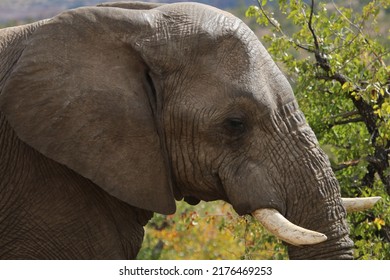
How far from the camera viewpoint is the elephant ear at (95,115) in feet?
16.2

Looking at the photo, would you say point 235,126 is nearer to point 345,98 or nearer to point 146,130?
point 146,130

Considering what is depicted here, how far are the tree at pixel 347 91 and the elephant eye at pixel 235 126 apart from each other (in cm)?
181

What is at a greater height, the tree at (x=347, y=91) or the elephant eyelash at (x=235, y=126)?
the elephant eyelash at (x=235, y=126)

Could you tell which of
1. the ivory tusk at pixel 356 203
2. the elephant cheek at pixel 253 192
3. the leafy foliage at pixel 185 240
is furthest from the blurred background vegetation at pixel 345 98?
the leafy foliage at pixel 185 240

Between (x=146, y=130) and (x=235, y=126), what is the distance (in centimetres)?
36

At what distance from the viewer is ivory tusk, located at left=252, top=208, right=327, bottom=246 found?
4695 mm

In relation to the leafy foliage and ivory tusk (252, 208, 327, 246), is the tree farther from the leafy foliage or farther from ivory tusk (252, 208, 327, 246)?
the leafy foliage

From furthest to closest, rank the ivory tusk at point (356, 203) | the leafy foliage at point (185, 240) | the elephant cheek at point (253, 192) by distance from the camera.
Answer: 1. the leafy foliage at point (185, 240)
2. the ivory tusk at point (356, 203)
3. the elephant cheek at point (253, 192)

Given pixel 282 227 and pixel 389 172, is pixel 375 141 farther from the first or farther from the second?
pixel 282 227

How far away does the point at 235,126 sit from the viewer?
194 inches

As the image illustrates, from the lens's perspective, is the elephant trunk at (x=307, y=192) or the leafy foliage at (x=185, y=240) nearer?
the elephant trunk at (x=307, y=192)

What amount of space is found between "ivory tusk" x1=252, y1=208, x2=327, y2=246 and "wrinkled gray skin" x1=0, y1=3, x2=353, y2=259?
71 millimetres

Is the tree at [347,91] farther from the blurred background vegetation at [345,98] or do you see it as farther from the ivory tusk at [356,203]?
the ivory tusk at [356,203]

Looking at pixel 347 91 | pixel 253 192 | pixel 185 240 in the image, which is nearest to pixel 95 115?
pixel 253 192
